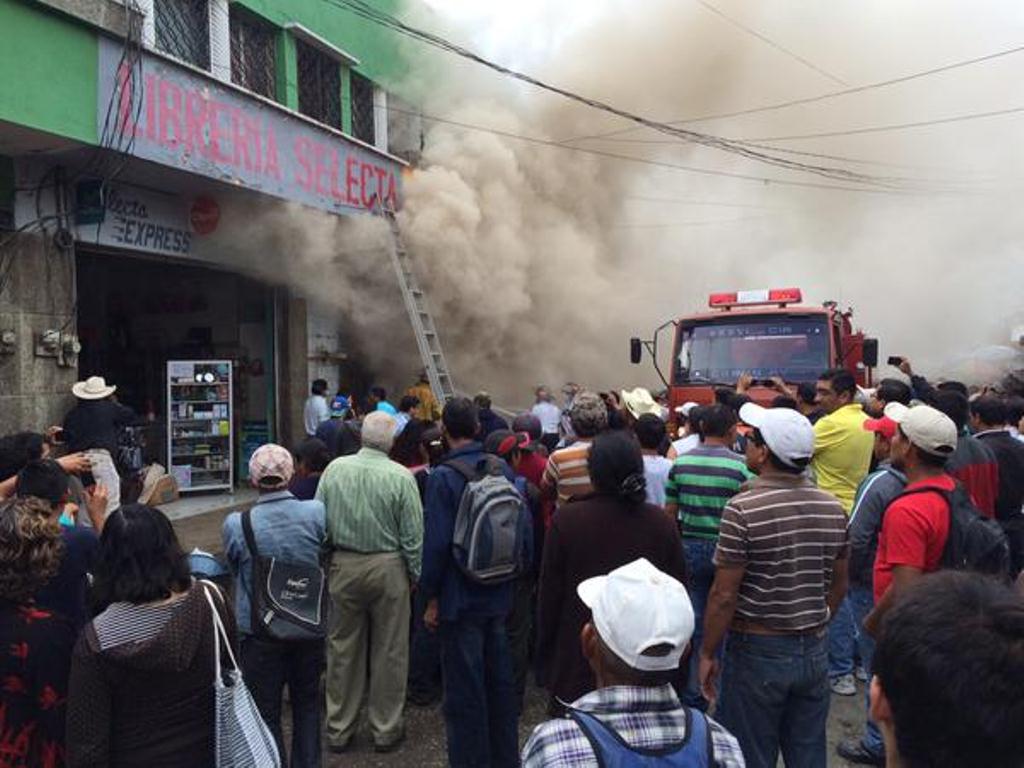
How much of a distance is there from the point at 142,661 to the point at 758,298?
889 cm

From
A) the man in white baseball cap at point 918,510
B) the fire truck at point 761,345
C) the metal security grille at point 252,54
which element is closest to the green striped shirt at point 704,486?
the man in white baseball cap at point 918,510

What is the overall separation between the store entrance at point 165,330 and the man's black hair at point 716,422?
8.82 metres

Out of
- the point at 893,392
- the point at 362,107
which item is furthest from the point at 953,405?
the point at 362,107

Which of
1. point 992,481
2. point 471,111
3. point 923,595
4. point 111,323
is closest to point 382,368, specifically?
point 111,323

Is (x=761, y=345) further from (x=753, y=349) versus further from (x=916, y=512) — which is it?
(x=916, y=512)

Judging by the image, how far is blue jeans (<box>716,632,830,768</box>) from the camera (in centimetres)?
266

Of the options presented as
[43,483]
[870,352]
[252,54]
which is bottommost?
[43,483]

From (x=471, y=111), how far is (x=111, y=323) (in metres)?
7.41

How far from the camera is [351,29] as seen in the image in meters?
12.0

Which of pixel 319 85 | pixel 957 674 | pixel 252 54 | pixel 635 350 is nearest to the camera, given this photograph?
pixel 957 674

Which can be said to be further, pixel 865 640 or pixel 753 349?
pixel 753 349

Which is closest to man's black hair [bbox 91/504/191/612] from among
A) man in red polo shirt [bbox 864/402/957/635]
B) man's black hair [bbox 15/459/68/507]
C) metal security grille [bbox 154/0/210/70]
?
man's black hair [bbox 15/459/68/507]

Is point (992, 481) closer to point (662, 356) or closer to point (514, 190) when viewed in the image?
point (514, 190)

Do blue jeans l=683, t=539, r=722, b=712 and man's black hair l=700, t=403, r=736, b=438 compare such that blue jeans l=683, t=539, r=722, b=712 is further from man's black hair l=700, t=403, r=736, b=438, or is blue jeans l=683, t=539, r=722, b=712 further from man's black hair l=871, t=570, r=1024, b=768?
man's black hair l=871, t=570, r=1024, b=768
